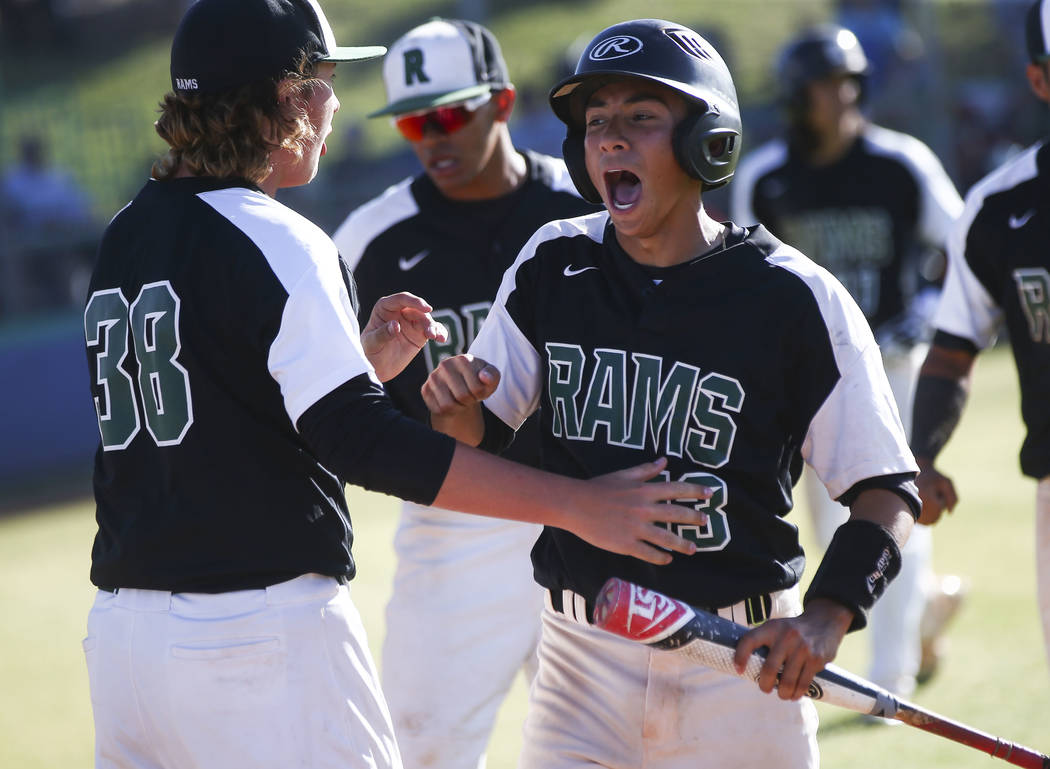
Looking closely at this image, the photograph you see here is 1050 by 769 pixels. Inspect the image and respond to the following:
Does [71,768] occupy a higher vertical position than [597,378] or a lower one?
lower

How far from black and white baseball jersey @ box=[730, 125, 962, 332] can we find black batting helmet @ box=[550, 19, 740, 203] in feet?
12.2

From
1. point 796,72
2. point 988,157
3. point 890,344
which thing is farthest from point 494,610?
point 988,157

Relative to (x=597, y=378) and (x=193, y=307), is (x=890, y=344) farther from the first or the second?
(x=193, y=307)

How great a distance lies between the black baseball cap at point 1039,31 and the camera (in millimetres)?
3957

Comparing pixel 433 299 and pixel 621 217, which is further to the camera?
pixel 433 299

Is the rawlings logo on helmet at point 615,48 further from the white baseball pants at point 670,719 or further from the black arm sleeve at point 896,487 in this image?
the white baseball pants at point 670,719

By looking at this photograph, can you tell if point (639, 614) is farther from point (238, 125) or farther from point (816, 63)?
point (816, 63)

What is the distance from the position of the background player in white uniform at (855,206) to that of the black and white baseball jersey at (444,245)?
238cm

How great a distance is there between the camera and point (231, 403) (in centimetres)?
282

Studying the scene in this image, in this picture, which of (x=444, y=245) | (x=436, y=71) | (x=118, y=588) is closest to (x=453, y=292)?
(x=444, y=245)

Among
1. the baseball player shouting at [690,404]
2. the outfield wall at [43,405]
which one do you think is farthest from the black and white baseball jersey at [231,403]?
the outfield wall at [43,405]

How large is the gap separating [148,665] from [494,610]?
5.80 feet

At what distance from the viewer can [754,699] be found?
306 centimetres

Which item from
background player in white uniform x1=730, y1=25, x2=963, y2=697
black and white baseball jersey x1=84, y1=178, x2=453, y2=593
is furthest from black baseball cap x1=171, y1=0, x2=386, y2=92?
background player in white uniform x1=730, y1=25, x2=963, y2=697
